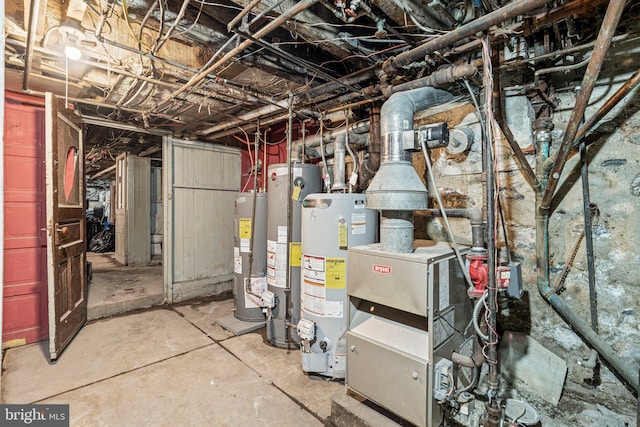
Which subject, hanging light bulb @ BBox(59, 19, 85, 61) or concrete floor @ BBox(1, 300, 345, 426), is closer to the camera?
hanging light bulb @ BBox(59, 19, 85, 61)

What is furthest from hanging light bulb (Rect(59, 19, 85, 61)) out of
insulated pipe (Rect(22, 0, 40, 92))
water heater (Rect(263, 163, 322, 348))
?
water heater (Rect(263, 163, 322, 348))

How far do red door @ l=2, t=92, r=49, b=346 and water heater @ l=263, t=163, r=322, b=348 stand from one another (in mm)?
2174

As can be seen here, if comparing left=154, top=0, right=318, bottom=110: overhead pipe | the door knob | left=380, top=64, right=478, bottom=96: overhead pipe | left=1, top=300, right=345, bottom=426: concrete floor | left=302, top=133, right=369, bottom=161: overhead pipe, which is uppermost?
left=154, top=0, right=318, bottom=110: overhead pipe

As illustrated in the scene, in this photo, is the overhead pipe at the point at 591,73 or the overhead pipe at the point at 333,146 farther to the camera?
the overhead pipe at the point at 333,146

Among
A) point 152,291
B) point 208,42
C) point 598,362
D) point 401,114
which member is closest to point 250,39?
point 208,42

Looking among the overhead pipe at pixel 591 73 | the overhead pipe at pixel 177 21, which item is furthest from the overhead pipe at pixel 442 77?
the overhead pipe at pixel 177 21

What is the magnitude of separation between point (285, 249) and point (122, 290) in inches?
104

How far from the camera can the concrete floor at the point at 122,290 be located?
3.47m

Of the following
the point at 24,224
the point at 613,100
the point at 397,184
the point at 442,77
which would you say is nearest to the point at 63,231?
the point at 24,224

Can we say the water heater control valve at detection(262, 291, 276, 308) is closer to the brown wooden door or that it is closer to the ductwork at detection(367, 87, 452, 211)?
the ductwork at detection(367, 87, 452, 211)

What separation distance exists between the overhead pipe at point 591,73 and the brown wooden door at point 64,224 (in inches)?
135

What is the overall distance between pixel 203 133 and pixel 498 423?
158 inches

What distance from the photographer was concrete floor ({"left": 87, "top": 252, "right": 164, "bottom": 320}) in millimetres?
3475

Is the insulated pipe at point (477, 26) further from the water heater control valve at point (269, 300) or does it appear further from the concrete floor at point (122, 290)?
the concrete floor at point (122, 290)
